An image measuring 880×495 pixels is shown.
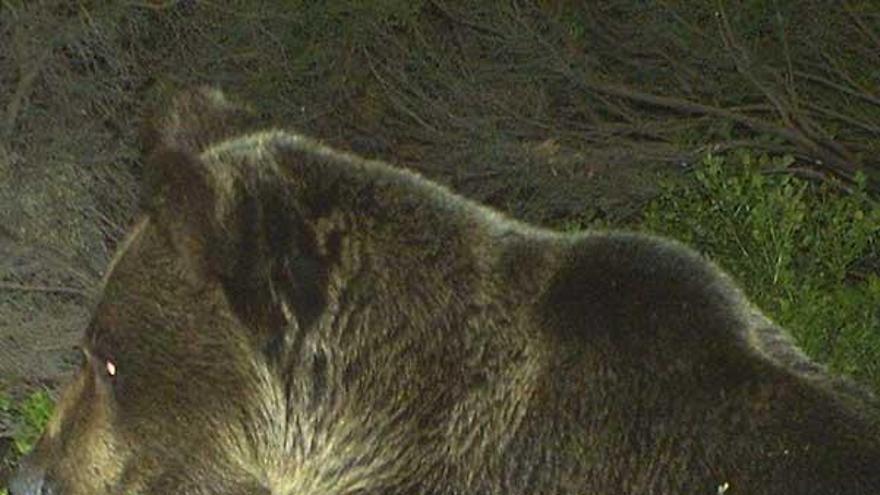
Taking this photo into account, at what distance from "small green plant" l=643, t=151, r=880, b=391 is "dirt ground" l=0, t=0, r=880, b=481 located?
2916 millimetres

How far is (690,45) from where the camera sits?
1122 cm

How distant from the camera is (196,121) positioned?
3.48 meters

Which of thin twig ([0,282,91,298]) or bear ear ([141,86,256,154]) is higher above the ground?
bear ear ([141,86,256,154])

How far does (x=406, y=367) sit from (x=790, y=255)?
4089 millimetres

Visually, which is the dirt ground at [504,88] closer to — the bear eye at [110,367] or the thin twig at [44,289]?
the thin twig at [44,289]

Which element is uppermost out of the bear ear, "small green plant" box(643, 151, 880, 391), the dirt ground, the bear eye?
the bear ear

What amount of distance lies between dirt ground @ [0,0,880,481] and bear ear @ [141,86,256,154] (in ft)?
18.8

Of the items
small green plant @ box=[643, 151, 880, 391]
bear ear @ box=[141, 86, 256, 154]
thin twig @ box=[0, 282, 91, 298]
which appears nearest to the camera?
bear ear @ box=[141, 86, 256, 154]

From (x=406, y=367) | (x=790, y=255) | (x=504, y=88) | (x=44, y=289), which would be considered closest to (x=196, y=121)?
(x=406, y=367)

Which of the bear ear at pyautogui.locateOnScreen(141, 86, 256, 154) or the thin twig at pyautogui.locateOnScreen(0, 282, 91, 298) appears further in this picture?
the thin twig at pyautogui.locateOnScreen(0, 282, 91, 298)

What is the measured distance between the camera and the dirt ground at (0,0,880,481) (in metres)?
9.39

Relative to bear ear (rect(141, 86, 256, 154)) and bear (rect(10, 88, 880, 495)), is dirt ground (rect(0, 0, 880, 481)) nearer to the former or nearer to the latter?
bear ear (rect(141, 86, 256, 154))

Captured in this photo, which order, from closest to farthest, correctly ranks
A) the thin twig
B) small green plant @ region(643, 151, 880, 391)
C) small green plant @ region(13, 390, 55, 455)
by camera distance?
small green plant @ region(13, 390, 55, 455), small green plant @ region(643, 151, 880, 391), the thin twig

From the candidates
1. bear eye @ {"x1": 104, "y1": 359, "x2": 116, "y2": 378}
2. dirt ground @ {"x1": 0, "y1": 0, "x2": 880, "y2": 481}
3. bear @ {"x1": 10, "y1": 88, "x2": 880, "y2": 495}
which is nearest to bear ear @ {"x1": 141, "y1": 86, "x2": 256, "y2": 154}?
bear @ {"x1": 10, "y1": 88, "x2": 880, "y2": 495}
